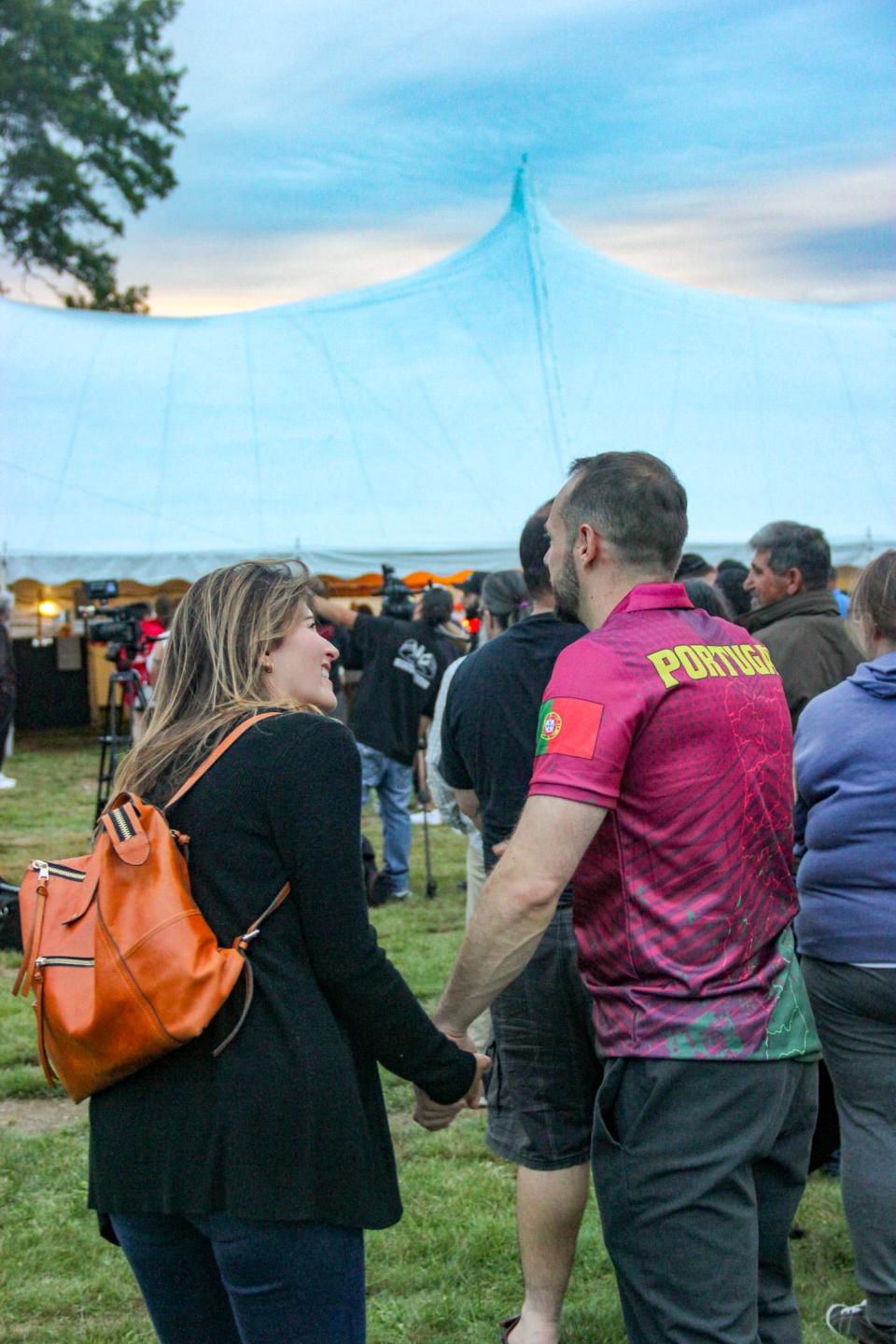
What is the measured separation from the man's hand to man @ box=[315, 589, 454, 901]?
5735 millimetres

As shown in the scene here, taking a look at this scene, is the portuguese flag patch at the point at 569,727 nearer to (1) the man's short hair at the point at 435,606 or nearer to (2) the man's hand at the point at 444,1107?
(2) the man's hand at the point at 444,1107

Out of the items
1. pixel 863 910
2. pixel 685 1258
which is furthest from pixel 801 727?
pixel 685 1258

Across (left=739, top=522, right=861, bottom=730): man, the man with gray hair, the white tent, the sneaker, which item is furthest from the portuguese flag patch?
the white tent

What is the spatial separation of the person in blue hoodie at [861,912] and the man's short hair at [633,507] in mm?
945

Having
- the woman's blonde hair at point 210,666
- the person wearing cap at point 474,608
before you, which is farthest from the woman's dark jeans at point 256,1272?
the person wearing cap at point 474,608

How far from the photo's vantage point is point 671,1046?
6.64 ft

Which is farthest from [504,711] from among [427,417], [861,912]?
[427,417]

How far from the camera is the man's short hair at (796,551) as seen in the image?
4.38 metres

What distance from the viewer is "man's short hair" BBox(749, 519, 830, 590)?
4.38 meters

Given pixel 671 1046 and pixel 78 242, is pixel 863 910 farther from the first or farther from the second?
pixel 78 242

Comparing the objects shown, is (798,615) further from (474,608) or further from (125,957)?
(474,608)

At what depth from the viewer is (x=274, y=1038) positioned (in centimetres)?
186

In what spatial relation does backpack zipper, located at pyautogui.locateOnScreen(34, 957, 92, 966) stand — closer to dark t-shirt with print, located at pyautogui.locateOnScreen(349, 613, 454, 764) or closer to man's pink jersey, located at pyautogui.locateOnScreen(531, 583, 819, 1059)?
man's pink jersey, located at pyautogui.locateOnScreen(531, 583, 819, 1059)

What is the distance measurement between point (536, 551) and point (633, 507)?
4.39ft
